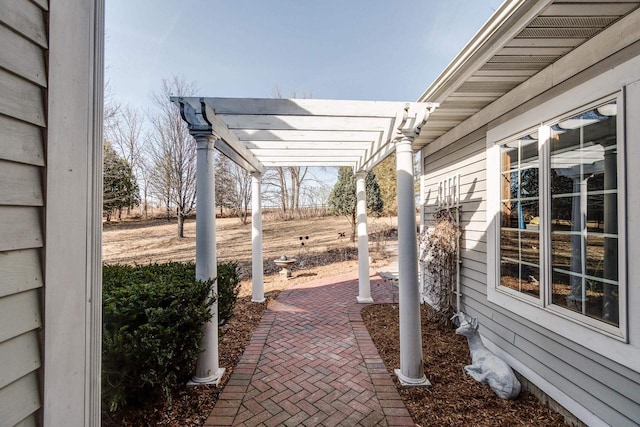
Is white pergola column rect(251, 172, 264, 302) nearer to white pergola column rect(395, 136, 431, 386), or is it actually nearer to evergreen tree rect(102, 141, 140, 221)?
white pergola column rect(395, 136, 431, 386)

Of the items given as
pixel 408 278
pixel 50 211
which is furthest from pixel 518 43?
pixel 50 211

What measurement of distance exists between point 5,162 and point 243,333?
364 cm

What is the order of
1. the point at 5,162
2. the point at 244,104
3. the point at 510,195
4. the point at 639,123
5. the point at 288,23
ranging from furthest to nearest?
the point at 288,23, the point at 510,195, the point at 244,104, the point at 639,123, the point at 5,162

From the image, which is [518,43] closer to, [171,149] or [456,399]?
[456,399]

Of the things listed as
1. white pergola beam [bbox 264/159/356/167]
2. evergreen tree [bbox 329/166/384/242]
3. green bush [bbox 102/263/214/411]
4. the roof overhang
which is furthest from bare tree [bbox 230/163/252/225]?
green bush [bbox 102/263/214/411]

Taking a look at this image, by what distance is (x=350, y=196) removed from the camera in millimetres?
12562

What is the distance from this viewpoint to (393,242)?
12422mm

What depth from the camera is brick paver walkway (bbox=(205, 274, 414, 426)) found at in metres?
2.33

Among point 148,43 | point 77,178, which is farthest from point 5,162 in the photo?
point 148,43

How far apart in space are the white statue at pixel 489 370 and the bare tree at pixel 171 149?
11952mm

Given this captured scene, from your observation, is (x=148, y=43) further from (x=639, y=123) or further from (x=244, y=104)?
(x=639, y=123)

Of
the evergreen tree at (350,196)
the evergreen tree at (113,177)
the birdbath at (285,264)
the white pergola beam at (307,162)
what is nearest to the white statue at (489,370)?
the white pergola beam at (307,162)

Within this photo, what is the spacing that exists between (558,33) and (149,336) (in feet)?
12.3

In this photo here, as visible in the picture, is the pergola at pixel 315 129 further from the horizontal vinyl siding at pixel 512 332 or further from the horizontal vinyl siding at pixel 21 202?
the horizontal vinyl siding at pixel 21 202
